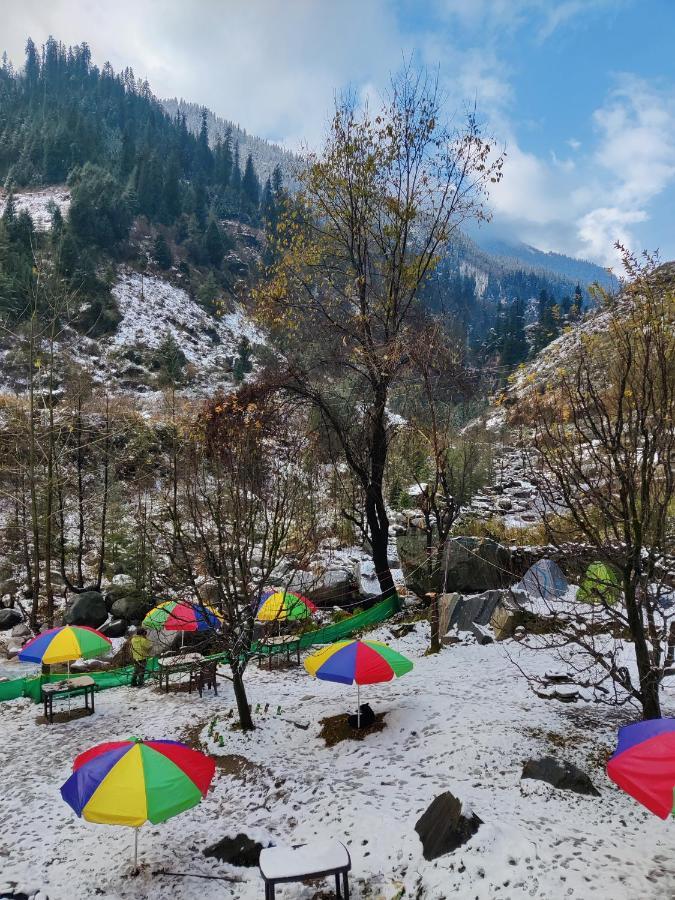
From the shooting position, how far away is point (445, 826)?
459 centimetres

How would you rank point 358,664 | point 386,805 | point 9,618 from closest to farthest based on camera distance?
point 386,805 → point 358,664 → point 9,618

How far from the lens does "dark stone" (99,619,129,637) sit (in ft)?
48.8

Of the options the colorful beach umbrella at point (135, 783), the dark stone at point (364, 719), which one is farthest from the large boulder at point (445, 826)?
the dark stone at point (364, 719)

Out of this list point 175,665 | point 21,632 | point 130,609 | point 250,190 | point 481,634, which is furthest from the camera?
point 250,190

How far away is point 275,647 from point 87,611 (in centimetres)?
752

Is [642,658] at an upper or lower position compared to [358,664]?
upper

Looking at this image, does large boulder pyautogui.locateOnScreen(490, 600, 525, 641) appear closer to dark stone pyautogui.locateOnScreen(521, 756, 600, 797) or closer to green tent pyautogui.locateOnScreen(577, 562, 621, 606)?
green tent pyautogui.locateOnScreen(577, 562, 621, 606)

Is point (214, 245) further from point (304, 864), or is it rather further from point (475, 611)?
point (304, 864)

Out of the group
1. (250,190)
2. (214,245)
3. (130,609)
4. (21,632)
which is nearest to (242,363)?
(214,245)

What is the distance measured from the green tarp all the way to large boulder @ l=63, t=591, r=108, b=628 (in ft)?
13.5

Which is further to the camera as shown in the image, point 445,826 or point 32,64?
point 32,64

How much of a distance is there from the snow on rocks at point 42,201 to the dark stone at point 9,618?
4946cm

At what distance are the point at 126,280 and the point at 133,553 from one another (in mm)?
44042

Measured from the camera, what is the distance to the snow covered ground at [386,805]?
420 cm
